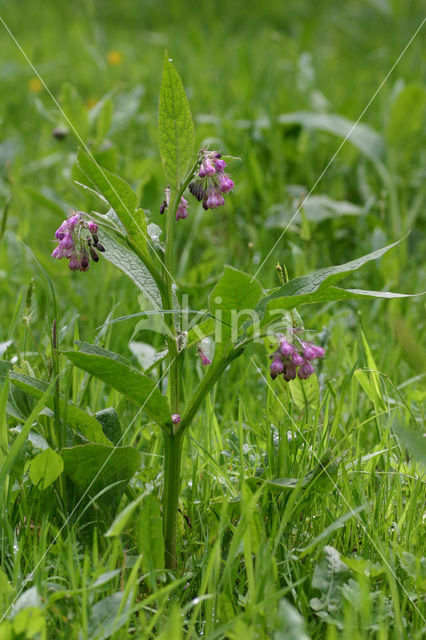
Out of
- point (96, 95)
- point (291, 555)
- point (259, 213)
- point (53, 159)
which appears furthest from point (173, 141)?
point (96, 95)

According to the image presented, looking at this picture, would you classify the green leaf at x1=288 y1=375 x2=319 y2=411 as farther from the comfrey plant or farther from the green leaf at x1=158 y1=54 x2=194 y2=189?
the green leaf at x1=158 y1=54 x2=194 y2=189

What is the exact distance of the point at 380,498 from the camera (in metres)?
1.40

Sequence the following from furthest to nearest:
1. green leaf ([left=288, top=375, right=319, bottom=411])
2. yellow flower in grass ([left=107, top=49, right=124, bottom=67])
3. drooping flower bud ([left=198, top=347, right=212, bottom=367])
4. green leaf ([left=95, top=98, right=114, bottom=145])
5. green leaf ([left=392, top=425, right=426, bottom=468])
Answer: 1. yellow flower in grass ([left=107, top=49, right=124, bottom=67])
2. green leaf ([left=95, top=98, right=114, bottom=145])
3. green leaf ([left=288, top=375, right=319, bottom=411])
4. drooping flower bud ([left=198, top=347, right=212, bottom=367])
5. green leaf ([left=392, top=425, right=426, bottom=468])

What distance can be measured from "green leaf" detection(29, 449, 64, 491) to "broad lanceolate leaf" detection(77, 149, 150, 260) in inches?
15.9

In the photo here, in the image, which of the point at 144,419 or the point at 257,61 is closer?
the point at 144,419

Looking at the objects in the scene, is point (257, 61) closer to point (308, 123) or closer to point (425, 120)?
point (425, 120)

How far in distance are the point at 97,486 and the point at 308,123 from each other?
2442 mm

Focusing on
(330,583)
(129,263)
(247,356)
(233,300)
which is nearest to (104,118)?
(247,356)

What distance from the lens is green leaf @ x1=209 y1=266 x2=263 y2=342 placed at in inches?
47.6

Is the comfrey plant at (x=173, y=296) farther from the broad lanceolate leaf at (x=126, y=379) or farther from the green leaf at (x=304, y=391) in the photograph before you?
the green leaf at (x=304, y=391)

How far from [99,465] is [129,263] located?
397mm

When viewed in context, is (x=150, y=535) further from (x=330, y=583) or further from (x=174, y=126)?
(x=174, y=126)

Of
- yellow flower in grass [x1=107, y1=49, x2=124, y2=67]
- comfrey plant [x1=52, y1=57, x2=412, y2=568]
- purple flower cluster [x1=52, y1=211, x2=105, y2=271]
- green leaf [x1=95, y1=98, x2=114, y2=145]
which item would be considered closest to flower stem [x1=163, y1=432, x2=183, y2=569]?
comfrey plant [x1=52, y1=57, x2=412, y2=568]

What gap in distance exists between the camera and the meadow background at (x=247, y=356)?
46.7 inches
